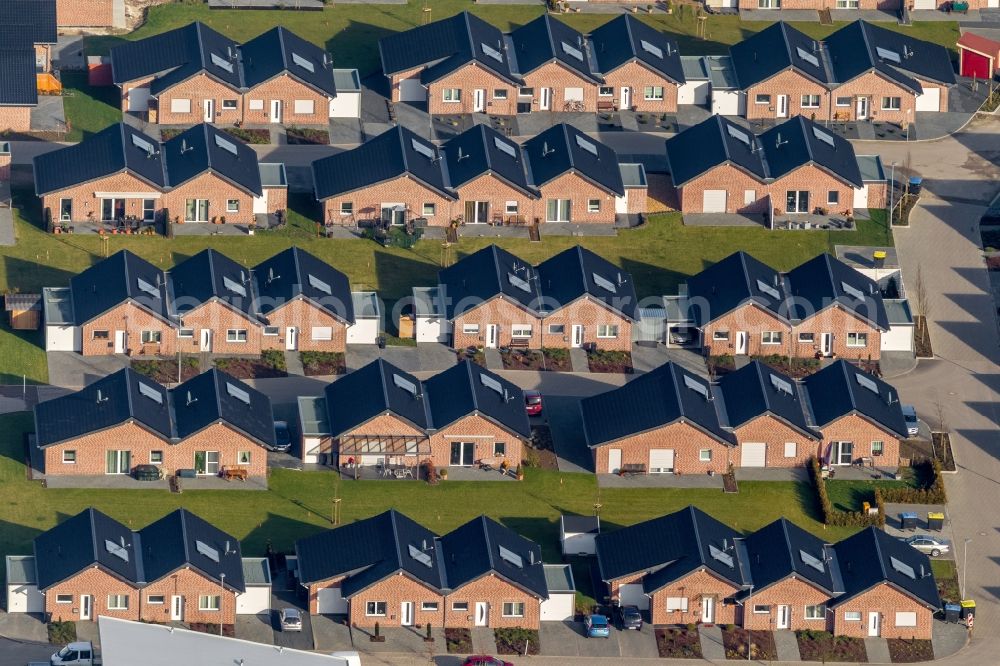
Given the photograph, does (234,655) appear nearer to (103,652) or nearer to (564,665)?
(103,652)

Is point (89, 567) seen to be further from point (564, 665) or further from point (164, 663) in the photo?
point (564, 665)

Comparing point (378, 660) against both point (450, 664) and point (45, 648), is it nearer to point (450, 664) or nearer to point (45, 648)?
point (450, 664)

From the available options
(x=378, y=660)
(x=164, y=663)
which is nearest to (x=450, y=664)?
(x=378, y=660)

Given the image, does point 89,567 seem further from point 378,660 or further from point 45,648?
point 378,660

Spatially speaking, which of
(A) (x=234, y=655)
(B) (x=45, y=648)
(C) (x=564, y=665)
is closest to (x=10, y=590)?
(B) (x=45, y=648)

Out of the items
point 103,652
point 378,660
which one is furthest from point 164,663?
point 378,660

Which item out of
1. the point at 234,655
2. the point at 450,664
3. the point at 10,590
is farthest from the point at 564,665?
the point at 10,590

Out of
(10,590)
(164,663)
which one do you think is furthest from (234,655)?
(10,590)
